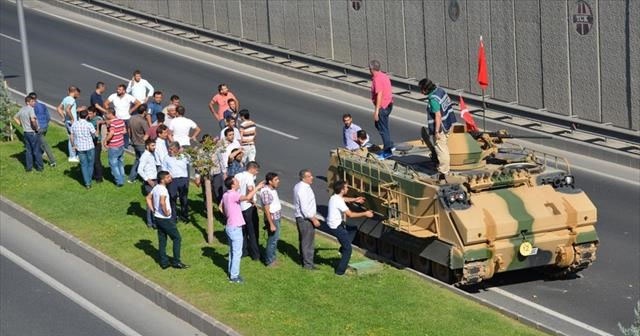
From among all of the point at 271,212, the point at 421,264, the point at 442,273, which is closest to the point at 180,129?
the point at 271,212

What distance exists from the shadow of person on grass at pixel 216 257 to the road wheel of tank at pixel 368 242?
2.74 m

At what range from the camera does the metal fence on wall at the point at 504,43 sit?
2969cm

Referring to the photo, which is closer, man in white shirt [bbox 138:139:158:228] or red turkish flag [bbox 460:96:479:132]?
red turkish flag [bbox 460:96:479:132]

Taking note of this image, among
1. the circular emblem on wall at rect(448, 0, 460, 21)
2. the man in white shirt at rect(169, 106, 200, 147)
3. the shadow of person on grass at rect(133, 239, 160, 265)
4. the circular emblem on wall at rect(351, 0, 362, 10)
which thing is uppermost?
the circular emblem on wall at rect(448, 0, 460, 21)

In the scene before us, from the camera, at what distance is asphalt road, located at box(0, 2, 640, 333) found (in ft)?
68.6

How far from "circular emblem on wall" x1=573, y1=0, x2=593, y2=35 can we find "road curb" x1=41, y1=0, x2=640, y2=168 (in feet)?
8.09

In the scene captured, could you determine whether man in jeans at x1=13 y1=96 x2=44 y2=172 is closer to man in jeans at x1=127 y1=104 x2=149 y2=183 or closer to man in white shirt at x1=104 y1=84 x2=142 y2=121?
man in white shirt at x1=104 y1=84 x2=142 y2=121

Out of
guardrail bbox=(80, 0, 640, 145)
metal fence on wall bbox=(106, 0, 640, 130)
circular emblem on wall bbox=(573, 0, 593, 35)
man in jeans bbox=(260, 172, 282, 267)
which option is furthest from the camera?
circular emblem on wall bbox=(573, 0, 593, 35)

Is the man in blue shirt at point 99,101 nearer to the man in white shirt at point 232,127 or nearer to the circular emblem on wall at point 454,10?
the man in white shirt at point 232,127

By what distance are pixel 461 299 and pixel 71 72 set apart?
22125 mm

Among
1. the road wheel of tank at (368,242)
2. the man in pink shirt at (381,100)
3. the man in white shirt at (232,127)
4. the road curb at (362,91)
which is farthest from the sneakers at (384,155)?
the road curb at (362,91)

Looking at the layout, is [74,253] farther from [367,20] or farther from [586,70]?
[367,20]

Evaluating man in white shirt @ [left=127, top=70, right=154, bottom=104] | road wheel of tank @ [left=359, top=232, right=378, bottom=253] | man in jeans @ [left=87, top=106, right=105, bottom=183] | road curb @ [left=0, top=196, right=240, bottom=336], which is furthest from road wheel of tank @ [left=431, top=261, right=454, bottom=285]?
man in white shirt @ [left=127, top=70, right=154, bottom=104]

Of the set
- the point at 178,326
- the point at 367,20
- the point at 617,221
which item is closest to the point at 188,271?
the point at 178,326
